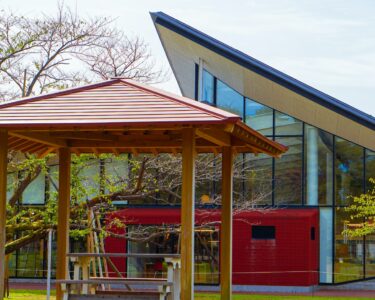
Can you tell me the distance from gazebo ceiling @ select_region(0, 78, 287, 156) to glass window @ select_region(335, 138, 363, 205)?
20.6 meters

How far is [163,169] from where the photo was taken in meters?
25.5

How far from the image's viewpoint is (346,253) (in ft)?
119

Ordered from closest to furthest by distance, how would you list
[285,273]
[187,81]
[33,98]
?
[33,98] → [285,273] → [187,81]

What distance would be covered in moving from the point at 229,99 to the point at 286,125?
2.54 metres

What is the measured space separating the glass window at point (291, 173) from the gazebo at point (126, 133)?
20098 mm

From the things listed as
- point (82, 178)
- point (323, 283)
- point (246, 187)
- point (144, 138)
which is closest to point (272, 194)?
point (246, 187)

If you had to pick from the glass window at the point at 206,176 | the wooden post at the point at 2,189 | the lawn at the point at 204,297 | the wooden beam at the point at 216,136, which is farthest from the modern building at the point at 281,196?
the wooden post at the point at 2,189

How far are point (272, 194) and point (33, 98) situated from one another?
23.2 meters

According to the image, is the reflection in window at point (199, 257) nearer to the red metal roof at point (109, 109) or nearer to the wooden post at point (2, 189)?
the red metal roof at point (109, 109)

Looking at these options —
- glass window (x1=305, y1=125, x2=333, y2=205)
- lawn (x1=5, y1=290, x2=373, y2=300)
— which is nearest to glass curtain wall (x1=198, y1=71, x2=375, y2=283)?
glass window (x1=305, y1=125, x2=333, y2=205)

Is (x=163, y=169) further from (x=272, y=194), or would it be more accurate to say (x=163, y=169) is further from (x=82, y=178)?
(x=272, y=194)

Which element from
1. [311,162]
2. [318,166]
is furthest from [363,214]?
[311,162]

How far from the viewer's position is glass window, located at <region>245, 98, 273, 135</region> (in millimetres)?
36500

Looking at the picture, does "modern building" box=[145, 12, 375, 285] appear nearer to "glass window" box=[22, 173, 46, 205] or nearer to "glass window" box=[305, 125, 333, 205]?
"glass window" box=[305, 125, 333, 205]
